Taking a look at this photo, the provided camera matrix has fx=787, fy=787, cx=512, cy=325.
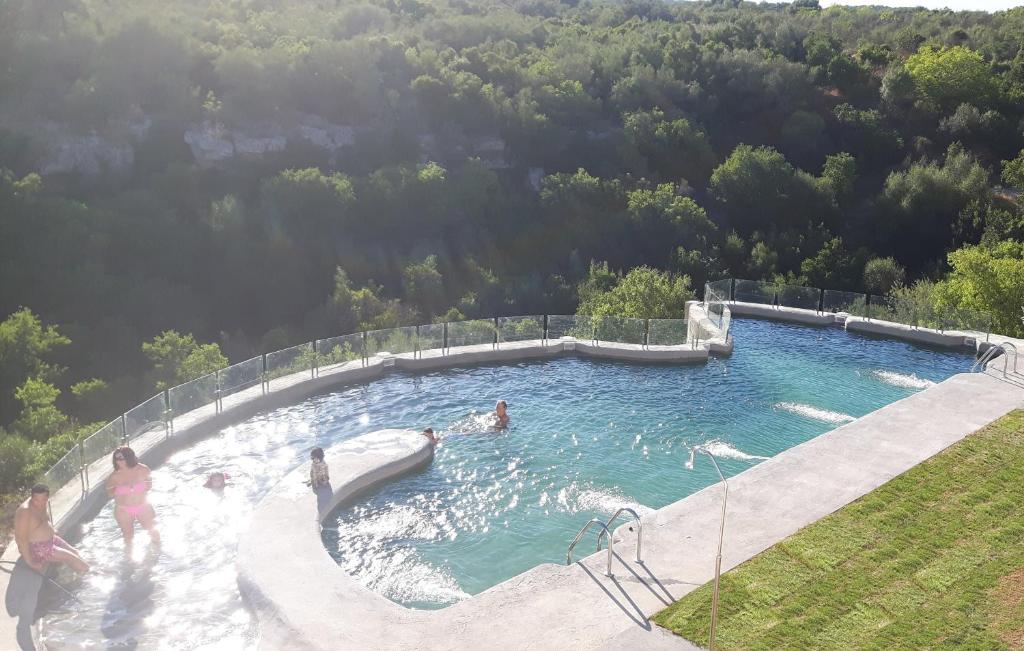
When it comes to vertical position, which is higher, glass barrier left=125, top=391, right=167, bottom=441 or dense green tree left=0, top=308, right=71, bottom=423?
glass barrier left=125, top=391, right=167, bottom=441

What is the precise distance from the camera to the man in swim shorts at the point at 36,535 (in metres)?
11.7

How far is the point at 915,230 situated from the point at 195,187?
50970 millimetres

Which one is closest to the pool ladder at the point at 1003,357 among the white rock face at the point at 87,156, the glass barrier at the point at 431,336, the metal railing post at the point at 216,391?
the glass barrier at the point at 431,336

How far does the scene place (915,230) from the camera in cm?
5825

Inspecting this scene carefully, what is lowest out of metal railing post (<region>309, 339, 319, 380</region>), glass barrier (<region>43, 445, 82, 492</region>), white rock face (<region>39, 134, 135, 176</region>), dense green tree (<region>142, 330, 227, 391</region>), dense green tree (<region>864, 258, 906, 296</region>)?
dense green tree (<region>864, 258, 906, 296</region>)

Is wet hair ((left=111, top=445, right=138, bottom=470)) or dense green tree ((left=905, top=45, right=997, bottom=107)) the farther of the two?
dense green tree ((left=905, top=45, right=997, bottom=107))

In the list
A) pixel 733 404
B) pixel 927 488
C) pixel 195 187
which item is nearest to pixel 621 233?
pixel 195 187

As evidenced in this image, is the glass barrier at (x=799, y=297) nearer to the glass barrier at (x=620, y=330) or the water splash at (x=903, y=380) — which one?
the water splash at (x=903, y=380)

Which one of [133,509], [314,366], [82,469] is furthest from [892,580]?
[314,366]

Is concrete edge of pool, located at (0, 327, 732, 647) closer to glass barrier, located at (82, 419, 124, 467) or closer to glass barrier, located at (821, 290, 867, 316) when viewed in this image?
glass barrier, located at (82, 419, 124, 467)

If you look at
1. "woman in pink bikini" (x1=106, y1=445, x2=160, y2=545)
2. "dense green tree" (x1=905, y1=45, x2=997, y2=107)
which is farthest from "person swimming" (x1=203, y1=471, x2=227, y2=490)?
"dense green tree" (x1=905, y1=45, x2=997, y2=107)

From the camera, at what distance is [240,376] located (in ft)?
63.2

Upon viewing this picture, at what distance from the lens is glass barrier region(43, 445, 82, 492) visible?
545 inches

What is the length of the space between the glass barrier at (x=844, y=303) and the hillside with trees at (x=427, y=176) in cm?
607
